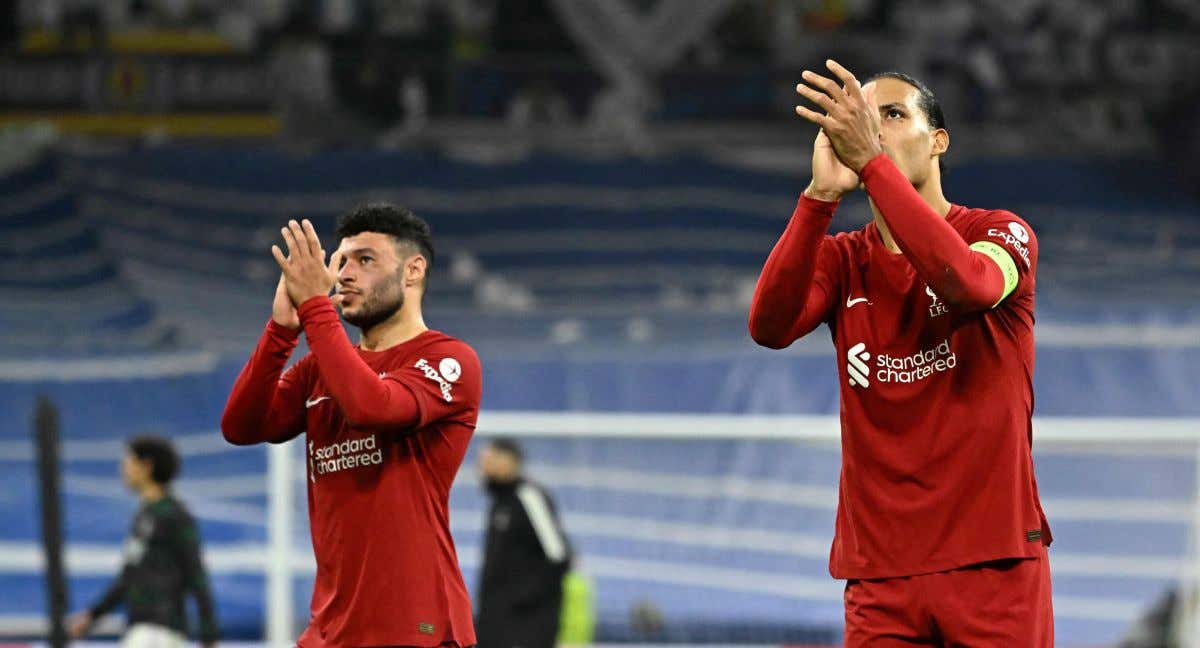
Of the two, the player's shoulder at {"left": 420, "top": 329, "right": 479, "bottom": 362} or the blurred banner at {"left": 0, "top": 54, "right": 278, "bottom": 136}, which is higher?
the blurred banner at {"left": 0, "top": 54, "right": 278, "bottom": 136}

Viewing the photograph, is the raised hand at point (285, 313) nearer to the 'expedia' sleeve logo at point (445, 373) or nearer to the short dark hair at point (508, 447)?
the 'expedia' sleeve logo at point (445, 373)

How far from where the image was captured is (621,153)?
2019 cm

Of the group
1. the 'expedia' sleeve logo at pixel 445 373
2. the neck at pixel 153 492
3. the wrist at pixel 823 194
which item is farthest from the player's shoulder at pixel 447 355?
the neck at pixel 153 492

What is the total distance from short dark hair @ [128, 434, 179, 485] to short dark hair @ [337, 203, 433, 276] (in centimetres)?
395

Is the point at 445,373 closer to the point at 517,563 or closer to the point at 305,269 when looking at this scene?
→ the point at 305,269

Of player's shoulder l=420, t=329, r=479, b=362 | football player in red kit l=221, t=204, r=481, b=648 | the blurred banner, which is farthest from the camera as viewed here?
the blurred banner

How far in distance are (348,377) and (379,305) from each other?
16.8 inches

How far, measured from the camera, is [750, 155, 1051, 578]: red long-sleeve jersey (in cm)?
376

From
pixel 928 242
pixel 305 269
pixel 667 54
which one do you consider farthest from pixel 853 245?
pixel 667 54

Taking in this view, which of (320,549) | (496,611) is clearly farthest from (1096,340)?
(320,549)

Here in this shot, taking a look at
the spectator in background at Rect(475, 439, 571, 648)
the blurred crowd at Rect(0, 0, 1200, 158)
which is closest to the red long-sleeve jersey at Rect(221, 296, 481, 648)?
the spectator in background at Rect(475, 439, 571, 648)

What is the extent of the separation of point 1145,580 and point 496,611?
10.8ft

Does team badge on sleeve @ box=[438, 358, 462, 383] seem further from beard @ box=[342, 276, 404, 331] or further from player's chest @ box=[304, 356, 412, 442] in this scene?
beard @ box=[342, 276, 404, 331]

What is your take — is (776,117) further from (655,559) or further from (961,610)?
(961,610)
